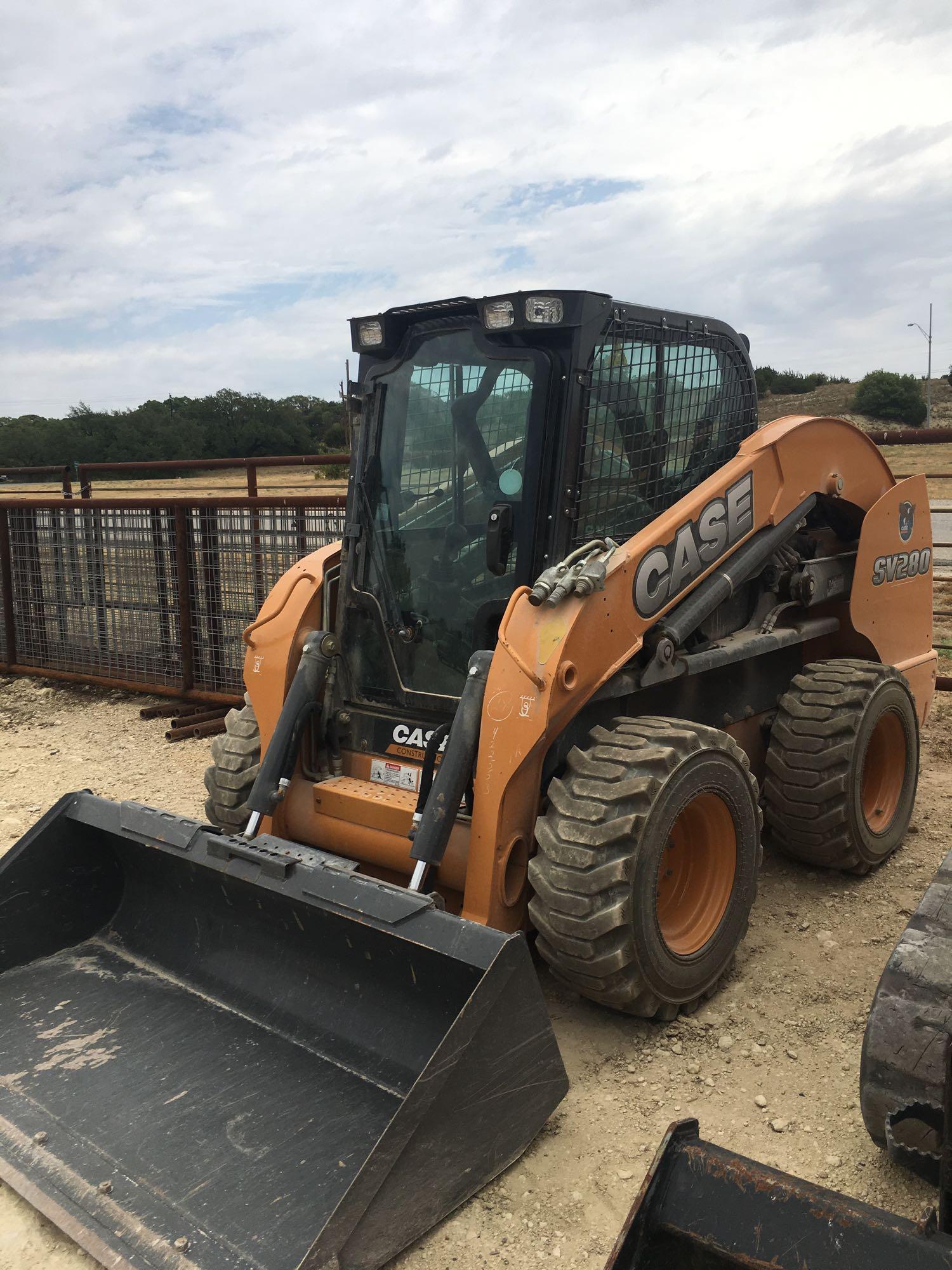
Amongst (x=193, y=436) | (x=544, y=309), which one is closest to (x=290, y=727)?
(x=544, y=309)

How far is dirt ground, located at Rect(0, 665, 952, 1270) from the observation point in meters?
2.66

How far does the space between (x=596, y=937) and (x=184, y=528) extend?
18.2ft

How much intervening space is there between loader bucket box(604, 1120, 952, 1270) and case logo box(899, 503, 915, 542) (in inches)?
151

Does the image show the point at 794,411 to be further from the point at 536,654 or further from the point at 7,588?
the point at 536,654

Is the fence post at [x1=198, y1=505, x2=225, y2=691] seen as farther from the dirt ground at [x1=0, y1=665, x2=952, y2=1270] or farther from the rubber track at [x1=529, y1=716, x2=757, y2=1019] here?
the rubber track at [x1=529, y1=716, x2=757, y2=1019]

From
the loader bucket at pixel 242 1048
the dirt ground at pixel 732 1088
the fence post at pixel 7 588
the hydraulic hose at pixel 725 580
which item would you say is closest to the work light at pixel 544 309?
the hydraulic hose at pixel 725 580

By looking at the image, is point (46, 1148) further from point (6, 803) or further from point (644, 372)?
point (6, 803)

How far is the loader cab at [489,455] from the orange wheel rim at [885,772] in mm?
1592

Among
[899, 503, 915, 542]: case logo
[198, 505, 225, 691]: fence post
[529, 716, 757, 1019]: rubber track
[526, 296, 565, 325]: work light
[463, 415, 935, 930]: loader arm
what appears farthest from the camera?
[198, 505, 225, 691]: fence post

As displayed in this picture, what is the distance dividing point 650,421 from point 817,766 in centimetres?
164

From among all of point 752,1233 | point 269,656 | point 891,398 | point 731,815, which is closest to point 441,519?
point 269,656

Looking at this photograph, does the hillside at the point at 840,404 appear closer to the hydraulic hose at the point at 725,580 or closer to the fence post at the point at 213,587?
the fence post at the point at 213,587

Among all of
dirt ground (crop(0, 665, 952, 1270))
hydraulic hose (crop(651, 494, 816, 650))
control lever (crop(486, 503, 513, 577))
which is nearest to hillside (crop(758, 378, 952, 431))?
hydraulic hose (crop(651, 494, 816, 650))

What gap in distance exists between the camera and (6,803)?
6.03m
